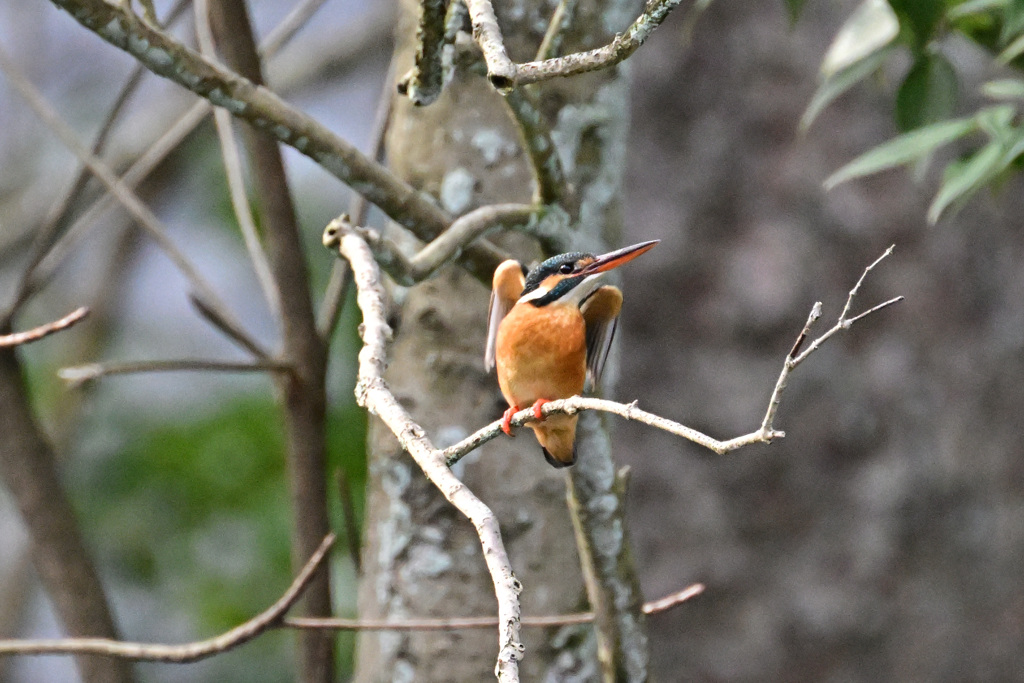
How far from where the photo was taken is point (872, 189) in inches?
159

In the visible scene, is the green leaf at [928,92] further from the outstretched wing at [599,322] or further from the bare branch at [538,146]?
the outstretched wing at [599,322]

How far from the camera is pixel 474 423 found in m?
1.98

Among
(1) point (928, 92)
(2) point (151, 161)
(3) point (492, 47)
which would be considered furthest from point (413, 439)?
(2) point (151, 161)

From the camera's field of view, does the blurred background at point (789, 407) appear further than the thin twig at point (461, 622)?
Yes

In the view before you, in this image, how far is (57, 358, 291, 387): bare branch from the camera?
6.34 ft

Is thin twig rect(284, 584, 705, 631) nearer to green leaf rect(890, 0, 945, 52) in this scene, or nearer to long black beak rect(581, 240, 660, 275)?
long black beak rect(581, 240, 660, 275)

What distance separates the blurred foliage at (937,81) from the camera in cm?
163

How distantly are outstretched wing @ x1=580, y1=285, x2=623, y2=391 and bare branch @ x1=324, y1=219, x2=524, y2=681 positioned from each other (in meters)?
0.28

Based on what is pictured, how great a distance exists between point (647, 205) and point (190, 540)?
242cm

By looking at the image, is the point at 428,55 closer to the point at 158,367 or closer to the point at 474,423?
the point at 474,423

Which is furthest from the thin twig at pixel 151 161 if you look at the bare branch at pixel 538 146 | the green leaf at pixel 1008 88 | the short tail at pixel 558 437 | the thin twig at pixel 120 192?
the green leaf at pixel 1008 88

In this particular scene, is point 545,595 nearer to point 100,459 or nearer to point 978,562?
point 978,562

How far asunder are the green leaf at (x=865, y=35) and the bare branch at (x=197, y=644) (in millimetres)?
1319

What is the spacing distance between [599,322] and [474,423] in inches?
25.8
